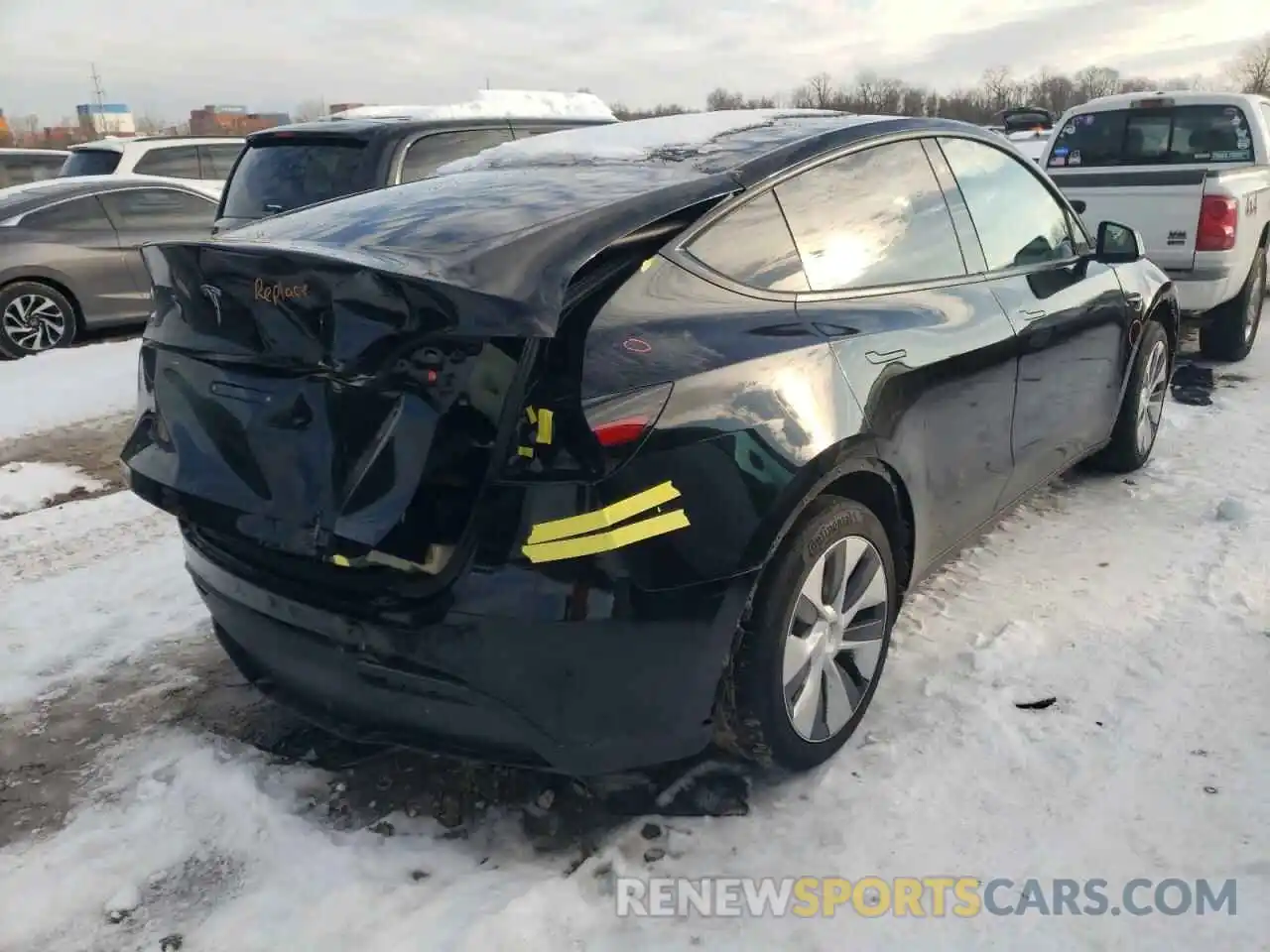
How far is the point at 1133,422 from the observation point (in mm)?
4555

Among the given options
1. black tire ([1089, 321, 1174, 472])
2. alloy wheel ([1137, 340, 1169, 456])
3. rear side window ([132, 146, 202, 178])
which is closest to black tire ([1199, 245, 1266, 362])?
alloy wheel ([1137, 340, 1169, 456])

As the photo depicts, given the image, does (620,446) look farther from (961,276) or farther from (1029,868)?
(961,276)

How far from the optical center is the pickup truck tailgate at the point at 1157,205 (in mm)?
6403

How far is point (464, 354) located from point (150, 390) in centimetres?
103

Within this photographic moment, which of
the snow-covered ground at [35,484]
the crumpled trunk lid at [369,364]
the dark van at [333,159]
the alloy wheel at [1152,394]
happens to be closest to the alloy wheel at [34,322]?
the dark van at [333,159]

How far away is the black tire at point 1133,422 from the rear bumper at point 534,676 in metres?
3.12

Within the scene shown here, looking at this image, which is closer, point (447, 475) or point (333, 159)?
point (447, 475)

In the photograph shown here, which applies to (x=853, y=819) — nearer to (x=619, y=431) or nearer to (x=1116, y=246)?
(x=619, y=431)

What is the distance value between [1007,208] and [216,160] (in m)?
9.41

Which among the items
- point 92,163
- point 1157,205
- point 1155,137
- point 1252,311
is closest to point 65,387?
point 92,163

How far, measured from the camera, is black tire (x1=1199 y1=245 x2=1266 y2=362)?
693 cm

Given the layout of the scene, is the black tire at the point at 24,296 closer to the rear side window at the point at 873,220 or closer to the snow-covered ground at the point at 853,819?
the snow-covered ground at the point at 853,819

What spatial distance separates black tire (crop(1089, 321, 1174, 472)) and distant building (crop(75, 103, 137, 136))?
74.2 m

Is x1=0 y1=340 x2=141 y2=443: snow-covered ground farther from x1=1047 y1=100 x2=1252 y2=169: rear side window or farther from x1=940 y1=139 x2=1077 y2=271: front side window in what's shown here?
x1=1047 y1=100 x2=1252 y2=169: rear side window
